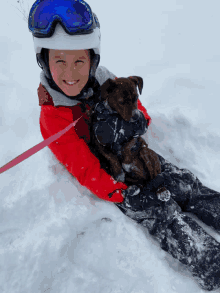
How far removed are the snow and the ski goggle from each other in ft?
3.15

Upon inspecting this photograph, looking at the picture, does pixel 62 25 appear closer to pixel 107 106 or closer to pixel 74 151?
A: pixel 107 106

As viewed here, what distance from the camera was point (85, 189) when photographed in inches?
55.9

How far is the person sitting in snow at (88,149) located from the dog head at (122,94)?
0.70 feet

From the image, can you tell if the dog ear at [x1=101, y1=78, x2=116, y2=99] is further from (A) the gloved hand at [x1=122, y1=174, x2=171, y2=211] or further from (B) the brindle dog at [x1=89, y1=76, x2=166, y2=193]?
(A) the gloved hand at [x1=122, y1=174, x2=171, y2=211]

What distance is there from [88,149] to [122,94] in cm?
52

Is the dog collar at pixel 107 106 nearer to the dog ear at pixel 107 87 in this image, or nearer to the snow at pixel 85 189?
the dog ear at pixel 107 87

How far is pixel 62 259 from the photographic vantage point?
115 centimetres

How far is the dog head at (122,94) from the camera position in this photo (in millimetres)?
1008

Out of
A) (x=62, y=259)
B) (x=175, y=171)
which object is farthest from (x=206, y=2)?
(x=62, y=259)

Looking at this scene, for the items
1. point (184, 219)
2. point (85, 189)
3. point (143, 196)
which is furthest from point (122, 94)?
point (184, 219)

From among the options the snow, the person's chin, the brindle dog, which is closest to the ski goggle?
the person's chin

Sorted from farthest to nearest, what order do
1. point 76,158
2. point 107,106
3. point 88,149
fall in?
1. point 88,149
2. point 76,158
3. point 107,106

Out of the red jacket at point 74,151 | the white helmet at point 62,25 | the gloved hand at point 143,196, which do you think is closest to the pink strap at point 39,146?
the red jacket at point 74,151

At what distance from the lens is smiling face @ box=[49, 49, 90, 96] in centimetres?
103
